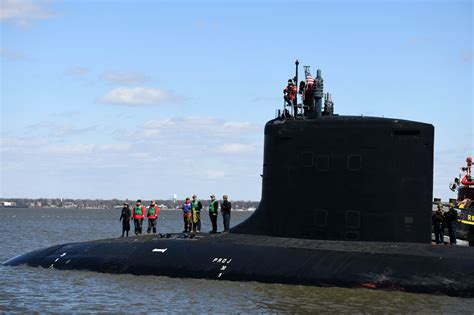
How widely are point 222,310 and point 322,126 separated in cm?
684

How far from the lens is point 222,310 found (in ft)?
67.7

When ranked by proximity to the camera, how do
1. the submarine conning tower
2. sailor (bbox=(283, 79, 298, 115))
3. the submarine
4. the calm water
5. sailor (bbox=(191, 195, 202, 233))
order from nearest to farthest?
the calm water
the submarine
the submarine conning tower
sailor (bbox=(283, 79, 298, 115))
sailor (bbox=(191, 195, 202, 233))

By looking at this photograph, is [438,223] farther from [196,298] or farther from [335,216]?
[196,298]

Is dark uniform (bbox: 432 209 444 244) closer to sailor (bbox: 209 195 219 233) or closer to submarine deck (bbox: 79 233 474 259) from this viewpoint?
submarine deck (bbox: 79 233 474 259)

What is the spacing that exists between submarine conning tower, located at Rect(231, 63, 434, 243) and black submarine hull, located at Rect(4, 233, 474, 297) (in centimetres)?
53

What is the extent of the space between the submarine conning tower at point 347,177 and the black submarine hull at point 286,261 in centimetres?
53

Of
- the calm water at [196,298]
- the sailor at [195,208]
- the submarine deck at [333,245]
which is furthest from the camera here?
the sailor at [195,208]

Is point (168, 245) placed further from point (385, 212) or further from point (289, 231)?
point (385, 212)

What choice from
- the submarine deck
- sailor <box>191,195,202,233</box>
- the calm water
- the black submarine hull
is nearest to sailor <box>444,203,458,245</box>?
the submarine deck

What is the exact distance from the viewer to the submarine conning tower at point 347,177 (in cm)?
2338

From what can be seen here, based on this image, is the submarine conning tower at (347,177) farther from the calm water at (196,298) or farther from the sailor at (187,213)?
the sailor at (187,213)

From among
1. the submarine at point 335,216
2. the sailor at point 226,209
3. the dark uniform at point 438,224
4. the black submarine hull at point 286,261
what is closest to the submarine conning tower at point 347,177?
the submarine at point 335,216

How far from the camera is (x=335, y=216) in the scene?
24266mm

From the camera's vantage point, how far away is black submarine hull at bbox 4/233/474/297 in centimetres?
2155
